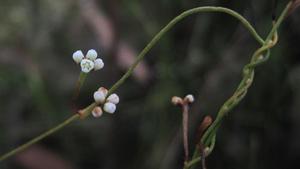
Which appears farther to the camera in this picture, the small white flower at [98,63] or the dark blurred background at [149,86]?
the dark blurred background at [149,86]

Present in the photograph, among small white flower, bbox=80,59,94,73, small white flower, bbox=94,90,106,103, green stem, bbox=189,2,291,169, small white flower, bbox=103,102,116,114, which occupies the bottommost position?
green stem, bbox=189,2,291,169

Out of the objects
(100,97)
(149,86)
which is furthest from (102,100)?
(149,86)

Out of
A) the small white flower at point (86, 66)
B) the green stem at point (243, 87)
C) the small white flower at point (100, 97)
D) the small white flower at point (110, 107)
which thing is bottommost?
the green stem at point (243, 87)

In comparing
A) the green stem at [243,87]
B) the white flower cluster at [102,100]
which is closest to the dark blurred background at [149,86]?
the green stem at [243,87]

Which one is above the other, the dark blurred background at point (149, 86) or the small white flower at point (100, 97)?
the dark blurred background at point (149, 86)

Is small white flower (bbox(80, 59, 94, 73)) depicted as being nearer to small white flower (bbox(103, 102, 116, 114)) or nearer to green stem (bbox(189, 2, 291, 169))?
small white flower (bbox(103, 102, 116, 114))

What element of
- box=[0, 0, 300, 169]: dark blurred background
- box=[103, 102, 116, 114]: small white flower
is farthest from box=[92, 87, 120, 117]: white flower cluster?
box=[0, 0, 300, 169]: dark blurred background

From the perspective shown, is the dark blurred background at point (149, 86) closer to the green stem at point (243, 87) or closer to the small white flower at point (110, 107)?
the green stem at point (243, 87)

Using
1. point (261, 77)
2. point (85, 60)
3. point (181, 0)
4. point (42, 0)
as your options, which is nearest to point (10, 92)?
point (42, 0)

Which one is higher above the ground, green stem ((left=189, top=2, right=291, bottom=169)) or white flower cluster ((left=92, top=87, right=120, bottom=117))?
white flower cluster ((left=92, top=87, right=120, bottom=117))

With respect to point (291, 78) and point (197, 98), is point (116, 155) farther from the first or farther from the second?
point (291, 78)
